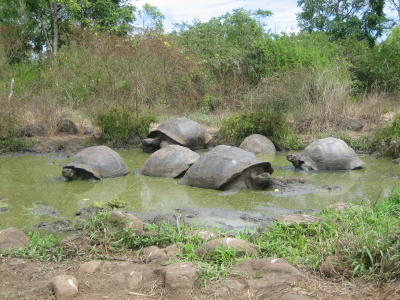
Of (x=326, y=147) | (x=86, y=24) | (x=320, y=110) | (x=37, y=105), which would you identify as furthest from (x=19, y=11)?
(x=326, y=147)

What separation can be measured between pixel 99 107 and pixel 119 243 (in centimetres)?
919

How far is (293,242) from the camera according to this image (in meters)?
4.91

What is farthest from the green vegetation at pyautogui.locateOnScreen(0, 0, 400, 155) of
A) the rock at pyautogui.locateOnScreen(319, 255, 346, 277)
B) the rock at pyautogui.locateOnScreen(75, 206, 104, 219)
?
the rock at pyautogui.locateOnScreen(319, 255, 346, 277)

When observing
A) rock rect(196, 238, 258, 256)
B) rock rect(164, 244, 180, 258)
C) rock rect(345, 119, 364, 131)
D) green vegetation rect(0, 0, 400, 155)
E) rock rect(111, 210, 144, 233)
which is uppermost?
green vegetation rect(0, 0, 400, 155)

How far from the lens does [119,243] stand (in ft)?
16.3

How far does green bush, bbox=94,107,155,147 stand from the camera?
12.8m

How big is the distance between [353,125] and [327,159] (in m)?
4.40

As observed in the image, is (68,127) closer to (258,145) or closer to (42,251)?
(258,145)

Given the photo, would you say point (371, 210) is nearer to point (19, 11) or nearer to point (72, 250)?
point (72, 250)

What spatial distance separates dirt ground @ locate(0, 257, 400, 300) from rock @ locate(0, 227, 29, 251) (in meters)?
0.44

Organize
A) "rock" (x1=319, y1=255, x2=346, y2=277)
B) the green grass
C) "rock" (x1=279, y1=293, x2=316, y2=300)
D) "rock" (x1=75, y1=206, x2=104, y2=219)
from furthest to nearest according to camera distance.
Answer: "rock" (x1=75, y1=206, x2=104, y2=219)
the green grass
"rock" (x1=319, y1=255, x2=346, y2=277)
"rock" (x1=279, y1=293, x2=316, y2=300)

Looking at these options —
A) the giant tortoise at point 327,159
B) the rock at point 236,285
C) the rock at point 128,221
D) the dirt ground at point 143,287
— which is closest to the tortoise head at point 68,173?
the rock at point 128,221

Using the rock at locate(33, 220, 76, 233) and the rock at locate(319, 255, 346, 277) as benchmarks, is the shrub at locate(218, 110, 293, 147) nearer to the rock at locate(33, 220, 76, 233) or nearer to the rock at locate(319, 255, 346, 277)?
the rock at locate(33, 220, 76, 233)

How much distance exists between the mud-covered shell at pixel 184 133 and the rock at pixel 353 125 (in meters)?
3.76
